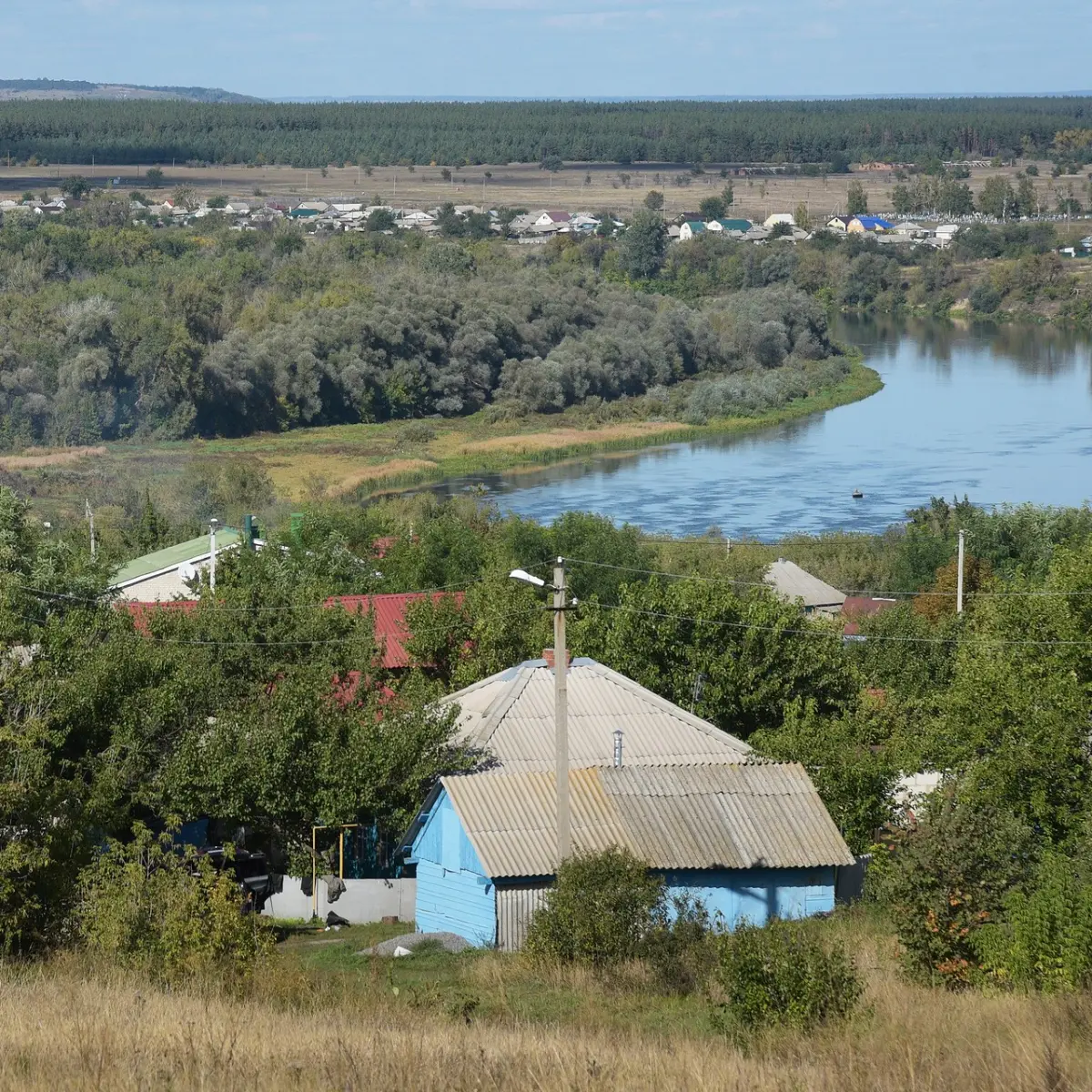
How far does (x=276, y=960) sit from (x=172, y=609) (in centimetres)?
891

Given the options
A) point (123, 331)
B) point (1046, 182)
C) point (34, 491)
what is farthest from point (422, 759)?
point (1046, 182)

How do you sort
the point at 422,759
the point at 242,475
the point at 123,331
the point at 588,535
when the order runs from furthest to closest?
the point at 123,331
the point at 242,475
the point at 588,535
the point at 422,759

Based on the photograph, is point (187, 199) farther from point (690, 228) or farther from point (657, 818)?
point (657, 818)

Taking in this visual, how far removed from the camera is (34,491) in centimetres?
4091

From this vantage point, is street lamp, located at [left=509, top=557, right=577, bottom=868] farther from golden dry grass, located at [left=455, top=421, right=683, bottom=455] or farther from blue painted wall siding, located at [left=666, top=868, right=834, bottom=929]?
golden dry grass, located at [left=455, top=421, right=683, bottom=455]

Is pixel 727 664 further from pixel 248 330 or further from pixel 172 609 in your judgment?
pixel 248 330

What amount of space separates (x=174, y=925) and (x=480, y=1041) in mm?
2342

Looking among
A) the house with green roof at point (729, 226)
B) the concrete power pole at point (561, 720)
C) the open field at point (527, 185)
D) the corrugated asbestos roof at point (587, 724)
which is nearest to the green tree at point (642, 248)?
the house with green roof at point (729, 226)

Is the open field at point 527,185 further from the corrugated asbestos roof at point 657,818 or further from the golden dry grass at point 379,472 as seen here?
the corrugated asbestos roof at point 657,818

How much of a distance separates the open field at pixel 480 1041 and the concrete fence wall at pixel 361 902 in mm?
4427

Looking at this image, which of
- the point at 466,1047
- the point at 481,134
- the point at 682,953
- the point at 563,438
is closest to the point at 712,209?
the point at 481,134

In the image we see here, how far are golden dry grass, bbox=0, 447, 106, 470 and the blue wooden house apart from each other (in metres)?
33.6

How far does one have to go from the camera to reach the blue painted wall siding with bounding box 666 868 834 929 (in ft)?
39.9

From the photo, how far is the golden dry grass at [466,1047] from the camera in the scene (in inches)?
214
